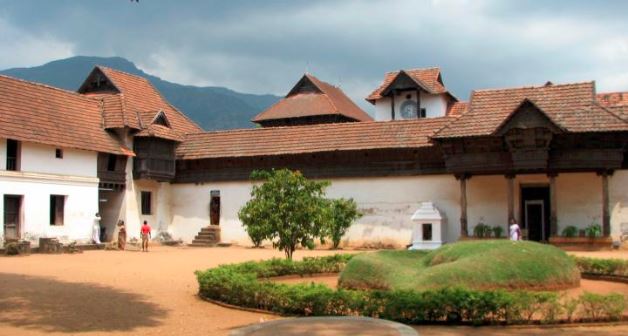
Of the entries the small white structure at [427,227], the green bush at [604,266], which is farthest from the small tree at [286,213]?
the small white structure at [427,227]

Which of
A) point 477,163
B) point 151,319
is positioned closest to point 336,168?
point 477,163

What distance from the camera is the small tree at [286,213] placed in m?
18.4

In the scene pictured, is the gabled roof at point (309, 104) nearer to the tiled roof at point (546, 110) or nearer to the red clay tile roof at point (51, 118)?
the red clay tile roof at point (51, 118)

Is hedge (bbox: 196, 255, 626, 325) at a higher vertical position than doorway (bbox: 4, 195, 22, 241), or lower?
lower

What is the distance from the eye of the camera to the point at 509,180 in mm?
27641

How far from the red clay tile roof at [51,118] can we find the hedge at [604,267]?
70.3ft

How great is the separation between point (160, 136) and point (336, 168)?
8.62 metres

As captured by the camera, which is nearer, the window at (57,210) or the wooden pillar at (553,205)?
the wooden pillar at (553,205)

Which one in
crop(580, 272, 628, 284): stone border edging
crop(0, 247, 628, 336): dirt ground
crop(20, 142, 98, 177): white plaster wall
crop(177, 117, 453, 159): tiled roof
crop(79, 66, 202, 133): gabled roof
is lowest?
crop(0, 247, 628, 336): dirt ground

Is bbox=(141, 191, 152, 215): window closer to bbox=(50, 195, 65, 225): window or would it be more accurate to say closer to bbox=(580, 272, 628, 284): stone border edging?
bbox=(50, 195, 65, 225): window

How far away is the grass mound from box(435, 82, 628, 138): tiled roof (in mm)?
13942

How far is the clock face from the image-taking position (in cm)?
4662

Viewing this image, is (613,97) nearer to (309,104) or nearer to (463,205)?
(463,205)

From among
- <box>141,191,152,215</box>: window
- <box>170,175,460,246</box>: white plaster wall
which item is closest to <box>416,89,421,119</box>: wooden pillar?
<box>170,175,460,246</box>: white plaster wall
